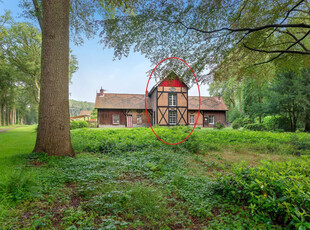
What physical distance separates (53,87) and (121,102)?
1884cm

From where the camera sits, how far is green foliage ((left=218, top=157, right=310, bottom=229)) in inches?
83.0

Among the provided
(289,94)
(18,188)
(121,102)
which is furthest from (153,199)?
(121,102)

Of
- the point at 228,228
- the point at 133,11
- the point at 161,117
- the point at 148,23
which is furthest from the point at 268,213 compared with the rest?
the point at 161,117

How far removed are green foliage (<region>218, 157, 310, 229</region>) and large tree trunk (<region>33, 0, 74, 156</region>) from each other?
4.59 metres

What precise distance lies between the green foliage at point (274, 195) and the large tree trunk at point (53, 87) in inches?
181

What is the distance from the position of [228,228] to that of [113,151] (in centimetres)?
503

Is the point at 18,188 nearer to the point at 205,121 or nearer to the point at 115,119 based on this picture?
the point at 115,119

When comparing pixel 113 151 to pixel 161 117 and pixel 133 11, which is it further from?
pixel 161 117

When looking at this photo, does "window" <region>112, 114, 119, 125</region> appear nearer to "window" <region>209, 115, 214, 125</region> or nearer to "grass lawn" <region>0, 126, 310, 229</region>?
"window" <region>209, 115, 214, 125</region>

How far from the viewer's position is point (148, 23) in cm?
610

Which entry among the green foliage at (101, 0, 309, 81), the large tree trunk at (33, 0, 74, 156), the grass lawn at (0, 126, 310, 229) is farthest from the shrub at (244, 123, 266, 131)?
the large tree trunk at (33, 0, 74, 156)

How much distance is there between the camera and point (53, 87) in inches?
205

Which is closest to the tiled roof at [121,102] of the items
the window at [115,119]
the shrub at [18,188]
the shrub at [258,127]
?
the window at [115,119]

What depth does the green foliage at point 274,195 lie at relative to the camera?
6.92 feet
